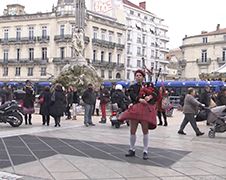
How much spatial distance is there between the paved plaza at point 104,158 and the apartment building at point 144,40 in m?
60.6

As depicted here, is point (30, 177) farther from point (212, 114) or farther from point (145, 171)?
point (212, 114)

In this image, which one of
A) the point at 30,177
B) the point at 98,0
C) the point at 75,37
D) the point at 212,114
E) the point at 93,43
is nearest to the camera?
the point at 30,177

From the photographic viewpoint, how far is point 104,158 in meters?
7.69

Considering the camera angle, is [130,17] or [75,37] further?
[130,17]

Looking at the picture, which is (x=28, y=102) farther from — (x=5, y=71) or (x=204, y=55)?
(x=204, y=55)

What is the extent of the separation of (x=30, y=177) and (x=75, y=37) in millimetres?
25175

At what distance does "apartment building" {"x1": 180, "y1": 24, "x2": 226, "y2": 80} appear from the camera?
65.3m

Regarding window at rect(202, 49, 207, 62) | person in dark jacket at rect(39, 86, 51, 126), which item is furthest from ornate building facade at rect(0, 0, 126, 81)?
person in dark jacket at rect(39, 86, 51, 126)

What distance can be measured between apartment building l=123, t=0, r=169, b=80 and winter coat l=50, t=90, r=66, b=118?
56.6 m

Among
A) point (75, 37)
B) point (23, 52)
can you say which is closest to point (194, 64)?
point (23, 52)

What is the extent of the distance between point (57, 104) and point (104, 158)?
6.93 m

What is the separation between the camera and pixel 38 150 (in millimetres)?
8484

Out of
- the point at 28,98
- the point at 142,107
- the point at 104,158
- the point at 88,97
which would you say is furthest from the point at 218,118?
the point at 28,98

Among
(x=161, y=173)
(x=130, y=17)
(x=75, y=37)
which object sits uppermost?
(x=130, y=17)
